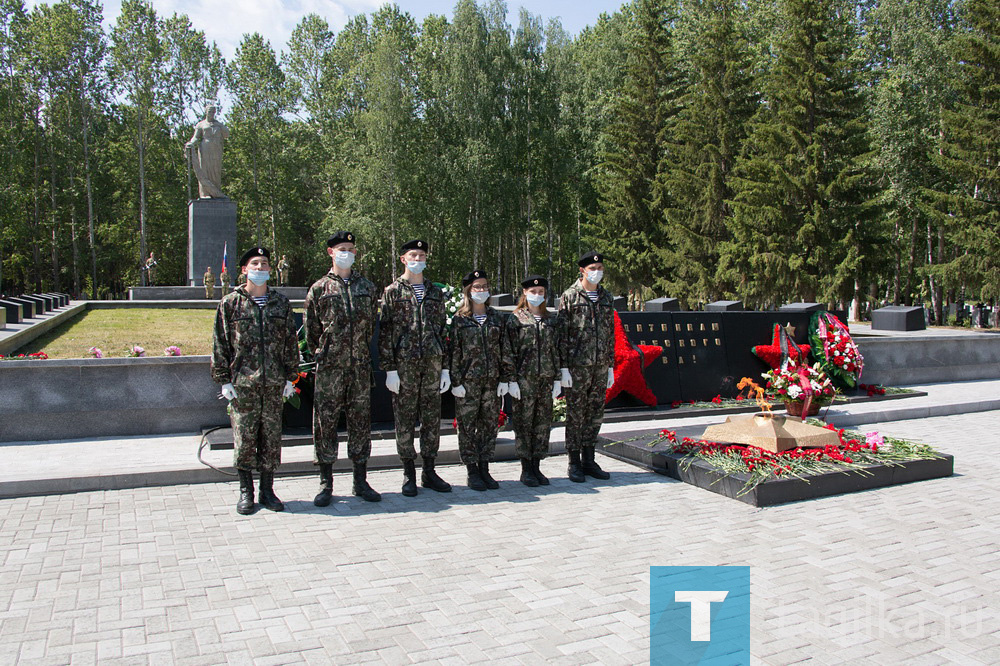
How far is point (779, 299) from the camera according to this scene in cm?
2905

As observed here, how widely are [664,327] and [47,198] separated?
41.0 meters

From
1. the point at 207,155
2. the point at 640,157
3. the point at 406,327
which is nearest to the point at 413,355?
the point at 406,327

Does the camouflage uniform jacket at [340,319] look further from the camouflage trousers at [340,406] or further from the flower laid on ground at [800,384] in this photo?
the flower laid on ground at [800,384]

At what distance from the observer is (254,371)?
225 inches

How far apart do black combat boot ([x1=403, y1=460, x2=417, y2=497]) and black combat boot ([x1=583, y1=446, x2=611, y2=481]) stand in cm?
161

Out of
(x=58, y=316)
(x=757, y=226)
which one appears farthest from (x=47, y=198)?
(x=757, y=226)

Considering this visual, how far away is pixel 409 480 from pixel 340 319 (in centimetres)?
143

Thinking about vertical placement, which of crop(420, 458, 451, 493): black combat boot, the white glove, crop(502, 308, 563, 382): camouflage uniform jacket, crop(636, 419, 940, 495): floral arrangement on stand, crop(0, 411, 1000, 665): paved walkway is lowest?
crop(0, 411, 1000, 665): paved walkway

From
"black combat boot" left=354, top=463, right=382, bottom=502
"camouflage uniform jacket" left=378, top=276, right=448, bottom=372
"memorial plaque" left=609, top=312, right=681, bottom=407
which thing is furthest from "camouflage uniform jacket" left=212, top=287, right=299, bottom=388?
"memorial plaque" left=609, top=312, right=681, bottom=407

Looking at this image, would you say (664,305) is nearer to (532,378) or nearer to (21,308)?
(532,378)

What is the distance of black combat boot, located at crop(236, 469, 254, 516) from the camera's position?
562 cm

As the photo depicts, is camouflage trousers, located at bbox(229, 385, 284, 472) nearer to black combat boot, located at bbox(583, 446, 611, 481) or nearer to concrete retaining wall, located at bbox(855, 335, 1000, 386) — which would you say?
black combat boot, located at bbox(583, 446, 611, 481)

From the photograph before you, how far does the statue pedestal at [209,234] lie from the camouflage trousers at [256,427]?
21.8 meters

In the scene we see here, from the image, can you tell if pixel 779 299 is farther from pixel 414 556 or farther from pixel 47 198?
pixel 47 198
